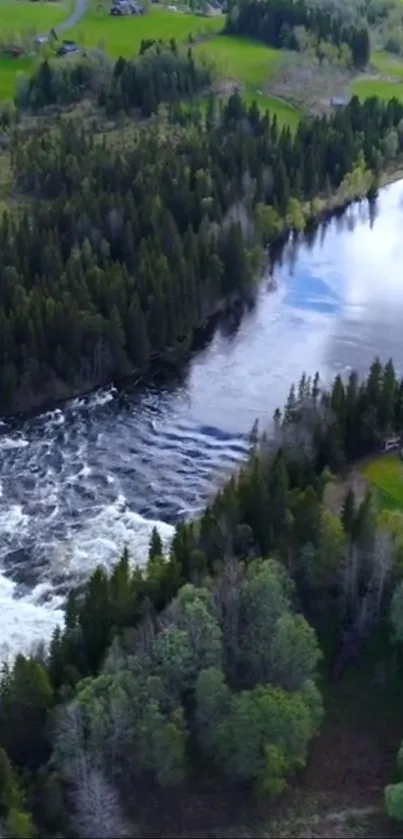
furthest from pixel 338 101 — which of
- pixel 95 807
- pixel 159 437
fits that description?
pixel 95 807

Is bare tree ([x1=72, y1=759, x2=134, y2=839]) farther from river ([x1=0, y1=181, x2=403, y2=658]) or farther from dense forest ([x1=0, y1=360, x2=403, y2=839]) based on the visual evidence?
river ([x1=0, y1=181, x2=403, y2=658])

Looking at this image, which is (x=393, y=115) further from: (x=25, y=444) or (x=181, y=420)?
(x=25, y=444)

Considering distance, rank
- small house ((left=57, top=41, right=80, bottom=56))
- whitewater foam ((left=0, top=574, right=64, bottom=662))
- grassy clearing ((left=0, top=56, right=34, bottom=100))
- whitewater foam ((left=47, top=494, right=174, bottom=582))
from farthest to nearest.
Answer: small house ((left=57, top=41, right=80, bottom=56)) → grassy clearing ((left=0, top=56, right=34, bottom=100)) → whitewater foam ((left=47, top=494, right=174, bottom=582)) → whitewater foam ((left=0, top=574, right=64, bottom=662))

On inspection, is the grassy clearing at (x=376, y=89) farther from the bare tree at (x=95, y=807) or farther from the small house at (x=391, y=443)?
the bare tree at (x=95, y=807)

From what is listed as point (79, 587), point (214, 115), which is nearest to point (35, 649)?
point (79, 587)

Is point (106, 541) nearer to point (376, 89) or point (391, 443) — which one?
point (391, 443)

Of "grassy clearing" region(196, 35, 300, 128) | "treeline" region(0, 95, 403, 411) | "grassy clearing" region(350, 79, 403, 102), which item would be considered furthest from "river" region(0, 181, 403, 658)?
"grassy clearing" region(350, 79, 403, 102)

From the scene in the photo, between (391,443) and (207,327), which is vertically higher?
(207,327)
